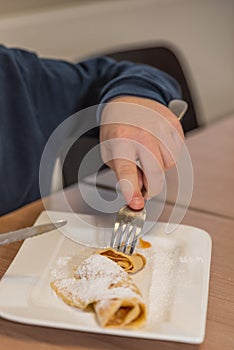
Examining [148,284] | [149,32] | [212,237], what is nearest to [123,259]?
[148,284]

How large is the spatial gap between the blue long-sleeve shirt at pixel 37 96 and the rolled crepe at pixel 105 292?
43 cm

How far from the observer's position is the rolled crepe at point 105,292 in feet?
2.13

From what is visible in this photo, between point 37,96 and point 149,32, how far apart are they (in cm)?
107

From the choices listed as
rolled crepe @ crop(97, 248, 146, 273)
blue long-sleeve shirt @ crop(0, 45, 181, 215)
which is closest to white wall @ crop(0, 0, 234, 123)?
blue long-sleeve shirt @ crop(0, 45, 181, 215)

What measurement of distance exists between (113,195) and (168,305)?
14.2 inches

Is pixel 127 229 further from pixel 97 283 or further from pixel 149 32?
pixel 149 32

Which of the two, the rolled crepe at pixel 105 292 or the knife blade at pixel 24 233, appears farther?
the knife blade at pixel 24 233

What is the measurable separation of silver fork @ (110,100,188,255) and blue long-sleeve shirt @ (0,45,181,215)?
0.28 m

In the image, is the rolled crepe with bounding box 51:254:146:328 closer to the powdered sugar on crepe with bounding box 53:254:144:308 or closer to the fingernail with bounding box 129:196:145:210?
the powdered sugar on crepe with bounding box 53:254:144:308

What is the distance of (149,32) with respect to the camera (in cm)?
217

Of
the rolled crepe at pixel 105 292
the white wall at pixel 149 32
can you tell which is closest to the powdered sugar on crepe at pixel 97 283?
the rolled crepe at pixel 105 292

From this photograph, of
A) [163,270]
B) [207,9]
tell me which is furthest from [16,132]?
[207,9]

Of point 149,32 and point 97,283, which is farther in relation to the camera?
point 149,32

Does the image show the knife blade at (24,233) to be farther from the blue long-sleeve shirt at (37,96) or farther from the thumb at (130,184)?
the blue long-sleeve shirt at (37,96)
